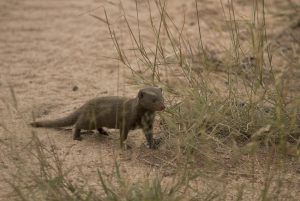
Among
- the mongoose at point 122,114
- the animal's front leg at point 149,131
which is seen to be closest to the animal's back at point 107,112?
the mongoose at point 122,114

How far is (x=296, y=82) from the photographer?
4602mm

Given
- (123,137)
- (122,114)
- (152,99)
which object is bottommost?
(123,137)

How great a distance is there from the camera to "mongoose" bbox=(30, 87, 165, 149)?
12.3ft

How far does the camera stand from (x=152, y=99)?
3.70 meters

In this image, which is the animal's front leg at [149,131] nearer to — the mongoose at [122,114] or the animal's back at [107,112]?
the mongoose at [122,114]

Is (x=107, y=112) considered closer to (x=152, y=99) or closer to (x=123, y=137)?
(x=123, y=137)

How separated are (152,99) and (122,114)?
295mm

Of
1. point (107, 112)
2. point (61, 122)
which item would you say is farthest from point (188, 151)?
point (61, 122)

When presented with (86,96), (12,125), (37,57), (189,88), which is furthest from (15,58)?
(189,88)

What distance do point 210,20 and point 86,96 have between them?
7.07 ft

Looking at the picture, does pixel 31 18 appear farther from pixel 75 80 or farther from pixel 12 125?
pixel 12 125

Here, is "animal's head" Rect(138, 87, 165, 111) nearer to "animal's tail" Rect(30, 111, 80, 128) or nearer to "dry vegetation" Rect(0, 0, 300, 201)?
"dry vegetation" Rect(0, 0, 300, 201)

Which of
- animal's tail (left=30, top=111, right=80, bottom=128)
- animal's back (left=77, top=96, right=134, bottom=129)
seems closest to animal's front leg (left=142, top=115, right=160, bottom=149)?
animal's back (left=77, top=96, right=134, bottom=129)

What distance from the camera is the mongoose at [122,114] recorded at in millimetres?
3734
